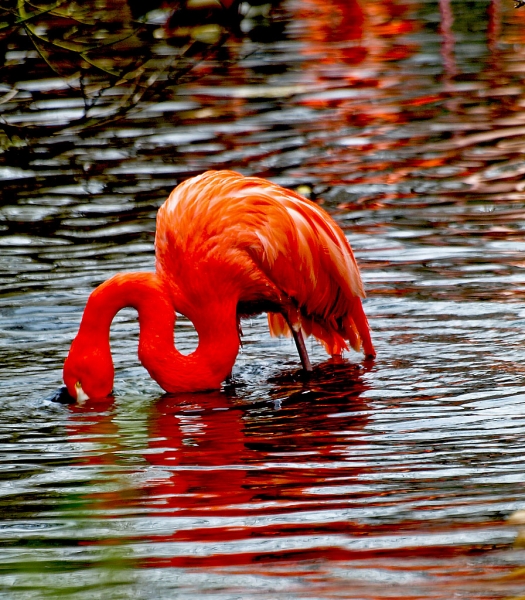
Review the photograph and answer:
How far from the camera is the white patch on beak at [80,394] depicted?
6.32 meters

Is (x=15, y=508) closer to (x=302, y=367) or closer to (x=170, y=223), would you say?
(x=170, y=223)

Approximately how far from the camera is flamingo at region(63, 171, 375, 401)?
6375 mm

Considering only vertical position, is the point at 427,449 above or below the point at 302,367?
above

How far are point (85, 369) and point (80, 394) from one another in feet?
0.44

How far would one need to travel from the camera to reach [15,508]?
4.69m

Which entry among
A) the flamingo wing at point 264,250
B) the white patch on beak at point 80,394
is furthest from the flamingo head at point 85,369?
the flamingo wing at point 264,250

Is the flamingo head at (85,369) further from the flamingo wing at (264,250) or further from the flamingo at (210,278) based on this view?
the flamingo wing at (264,250)

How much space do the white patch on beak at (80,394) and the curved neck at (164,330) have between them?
240 mm

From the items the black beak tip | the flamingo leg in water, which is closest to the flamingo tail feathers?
the flamingo leg in water

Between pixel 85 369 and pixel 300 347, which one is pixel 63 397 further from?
pixel 300 347

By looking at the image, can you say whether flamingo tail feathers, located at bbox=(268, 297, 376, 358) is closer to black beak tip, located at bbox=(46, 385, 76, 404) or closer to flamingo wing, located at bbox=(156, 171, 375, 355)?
flamingo wing, located at bbox=(156, 171, 375, 355)

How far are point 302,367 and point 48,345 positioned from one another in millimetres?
1528

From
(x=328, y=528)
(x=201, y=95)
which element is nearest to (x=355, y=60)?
(x=201, y=95)

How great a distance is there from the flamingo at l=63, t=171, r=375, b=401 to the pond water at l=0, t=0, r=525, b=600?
0.25m
